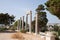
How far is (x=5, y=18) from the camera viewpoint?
6009cm

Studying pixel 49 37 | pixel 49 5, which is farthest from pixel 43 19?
pixel 49 37

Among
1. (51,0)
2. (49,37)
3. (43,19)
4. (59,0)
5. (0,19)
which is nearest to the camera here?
(49,37)

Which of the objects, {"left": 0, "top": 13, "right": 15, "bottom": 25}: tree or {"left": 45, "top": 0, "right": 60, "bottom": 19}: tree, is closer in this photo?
{"left": 45, "top": 0, "right": 60, "bottom": 19}: tree

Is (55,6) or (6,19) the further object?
(6,19)

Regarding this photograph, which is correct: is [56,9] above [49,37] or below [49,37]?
above

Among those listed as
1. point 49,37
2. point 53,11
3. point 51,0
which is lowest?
point 49,37

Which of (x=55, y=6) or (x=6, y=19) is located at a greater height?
(x=55, y=6)

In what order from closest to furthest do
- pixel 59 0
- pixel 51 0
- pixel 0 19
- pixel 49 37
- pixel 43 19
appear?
pixel 49 37, pixel 59 0, pixel 51 0, pixel 43 19, pixel 0 19

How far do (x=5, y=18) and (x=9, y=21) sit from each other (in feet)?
7.66

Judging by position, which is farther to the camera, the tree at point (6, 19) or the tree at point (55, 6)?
the tree at point (6, 19)

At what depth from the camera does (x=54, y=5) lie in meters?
18.2

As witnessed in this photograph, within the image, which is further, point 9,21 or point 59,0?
point 9,21

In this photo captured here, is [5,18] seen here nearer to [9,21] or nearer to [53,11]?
[9,21]

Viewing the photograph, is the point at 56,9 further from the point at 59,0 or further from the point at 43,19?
the point at 43,19
